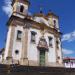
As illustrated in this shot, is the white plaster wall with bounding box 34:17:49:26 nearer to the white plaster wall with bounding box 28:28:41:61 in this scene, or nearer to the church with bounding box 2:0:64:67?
the church with bounding box 2:0:64:67

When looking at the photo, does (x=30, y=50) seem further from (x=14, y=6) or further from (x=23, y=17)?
(x=14, y=6)

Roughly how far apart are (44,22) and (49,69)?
16199mm

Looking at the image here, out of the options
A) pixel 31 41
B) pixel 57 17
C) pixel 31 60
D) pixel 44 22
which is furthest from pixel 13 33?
pixel 57 17

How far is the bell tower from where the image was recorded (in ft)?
85.6

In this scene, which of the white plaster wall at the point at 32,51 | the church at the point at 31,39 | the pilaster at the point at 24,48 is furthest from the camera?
the white plaster wall at the point at 32,51

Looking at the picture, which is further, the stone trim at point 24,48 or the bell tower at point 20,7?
the bell tower at point 20,7

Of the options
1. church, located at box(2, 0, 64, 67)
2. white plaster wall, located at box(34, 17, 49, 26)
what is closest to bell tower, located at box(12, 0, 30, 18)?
church, located at box(2, 0, 64, 67)

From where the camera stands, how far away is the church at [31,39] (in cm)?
2344

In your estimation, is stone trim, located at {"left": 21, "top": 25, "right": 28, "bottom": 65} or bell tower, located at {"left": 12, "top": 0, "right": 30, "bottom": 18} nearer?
stone trim, located at {"left": 21, "top": 25, "right": 28, "bottom": 65}

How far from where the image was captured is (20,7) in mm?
27188

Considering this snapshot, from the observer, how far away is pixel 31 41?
25.4 metres

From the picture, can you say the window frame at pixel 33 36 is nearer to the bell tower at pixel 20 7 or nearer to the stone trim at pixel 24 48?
the stone trim at pixel 24 48

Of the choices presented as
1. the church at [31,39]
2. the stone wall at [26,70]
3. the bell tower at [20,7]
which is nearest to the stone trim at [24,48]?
the church at [31,39]

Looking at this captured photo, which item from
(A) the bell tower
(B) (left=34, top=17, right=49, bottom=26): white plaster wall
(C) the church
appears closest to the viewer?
(C) the church
